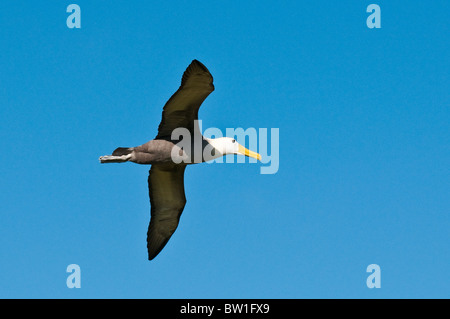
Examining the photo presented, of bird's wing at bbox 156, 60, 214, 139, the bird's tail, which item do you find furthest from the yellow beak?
the bird's tail

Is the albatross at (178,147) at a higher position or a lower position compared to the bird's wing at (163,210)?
higher

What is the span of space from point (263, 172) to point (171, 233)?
10.7 feet

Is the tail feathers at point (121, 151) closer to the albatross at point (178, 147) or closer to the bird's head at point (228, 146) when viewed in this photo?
the albatross at point (178, 147)

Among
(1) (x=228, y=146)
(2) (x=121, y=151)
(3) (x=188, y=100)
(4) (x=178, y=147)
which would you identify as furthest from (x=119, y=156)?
(1) (x=228, y=146)

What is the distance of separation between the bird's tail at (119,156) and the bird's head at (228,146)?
1.94 metres

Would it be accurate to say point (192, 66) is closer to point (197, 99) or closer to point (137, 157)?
point (197, 99)

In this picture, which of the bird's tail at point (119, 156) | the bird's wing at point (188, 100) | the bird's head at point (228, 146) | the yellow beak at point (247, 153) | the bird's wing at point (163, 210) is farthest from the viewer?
the bird's wing at point (163, 210)

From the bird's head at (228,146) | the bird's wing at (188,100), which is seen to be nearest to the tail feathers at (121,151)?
the bird's wing at (188,100)

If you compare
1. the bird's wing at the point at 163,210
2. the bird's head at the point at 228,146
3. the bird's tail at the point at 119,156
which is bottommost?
the bird's wing at the point at 163,210

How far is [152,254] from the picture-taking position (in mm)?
18109

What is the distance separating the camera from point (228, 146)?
1677 centimetres

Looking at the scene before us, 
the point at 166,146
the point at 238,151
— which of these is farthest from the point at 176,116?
the point at 238,151

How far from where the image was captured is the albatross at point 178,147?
1544 cm
